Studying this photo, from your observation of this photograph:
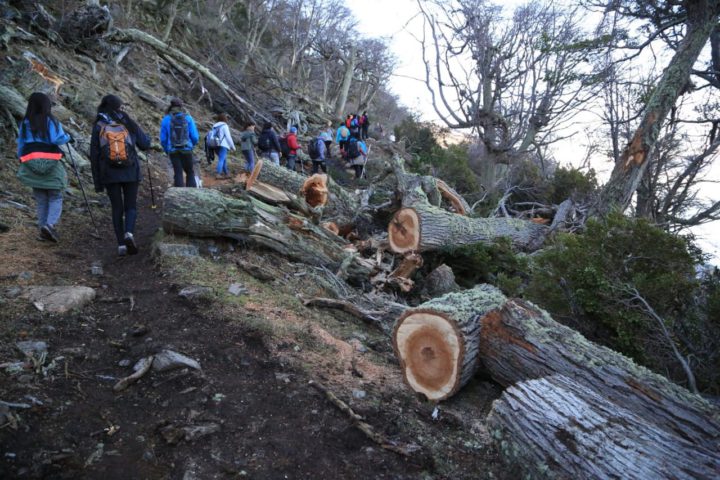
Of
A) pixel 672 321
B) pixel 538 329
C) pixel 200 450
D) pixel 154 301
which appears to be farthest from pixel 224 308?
pixel 672 321

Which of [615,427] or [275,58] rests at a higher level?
[275,58]

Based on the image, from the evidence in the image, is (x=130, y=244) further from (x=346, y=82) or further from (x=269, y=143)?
(x=346, y=82)

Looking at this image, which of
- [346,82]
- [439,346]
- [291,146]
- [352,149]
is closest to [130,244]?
[439,346]

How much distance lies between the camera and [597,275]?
4051 mm

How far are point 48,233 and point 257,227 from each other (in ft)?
7.71

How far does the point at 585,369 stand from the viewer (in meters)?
2.92

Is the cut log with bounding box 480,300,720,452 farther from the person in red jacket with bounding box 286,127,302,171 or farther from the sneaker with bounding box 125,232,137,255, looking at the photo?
the person in red jacket with bounding box 286,127,302,171

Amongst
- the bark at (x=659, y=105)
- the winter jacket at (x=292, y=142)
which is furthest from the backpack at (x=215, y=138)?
the bark at (x=659, y=105)

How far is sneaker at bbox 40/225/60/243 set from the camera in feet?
15.8

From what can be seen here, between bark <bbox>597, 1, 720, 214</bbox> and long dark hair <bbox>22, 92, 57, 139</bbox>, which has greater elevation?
bark <bbox>597, 1, 720, 214</bbox>

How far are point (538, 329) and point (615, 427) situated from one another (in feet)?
3.20

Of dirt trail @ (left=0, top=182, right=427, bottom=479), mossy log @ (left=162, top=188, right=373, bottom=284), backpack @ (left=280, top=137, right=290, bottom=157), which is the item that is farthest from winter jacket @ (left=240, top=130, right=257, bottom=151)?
dirt trail @ (left=0, top=182, right=427, bottom=479)

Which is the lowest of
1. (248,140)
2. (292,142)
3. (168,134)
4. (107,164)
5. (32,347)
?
(32,347)

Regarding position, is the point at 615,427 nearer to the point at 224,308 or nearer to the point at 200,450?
the point at 200,450
